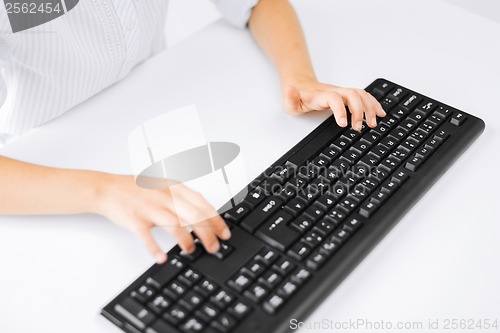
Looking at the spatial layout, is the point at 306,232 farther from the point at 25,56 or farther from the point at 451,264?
the point at 25,56

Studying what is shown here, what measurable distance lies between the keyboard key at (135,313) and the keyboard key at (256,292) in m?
0.07

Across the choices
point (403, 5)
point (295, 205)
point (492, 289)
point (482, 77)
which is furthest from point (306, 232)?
point (403, 5)

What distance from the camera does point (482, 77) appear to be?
0.71m

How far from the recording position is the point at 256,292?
45 cm

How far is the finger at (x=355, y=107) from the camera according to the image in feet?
1.98

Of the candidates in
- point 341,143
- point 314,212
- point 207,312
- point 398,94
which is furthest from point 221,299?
point 398,94

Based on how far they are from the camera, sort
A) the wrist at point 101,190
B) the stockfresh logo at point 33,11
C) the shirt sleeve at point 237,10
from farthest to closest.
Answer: the shirt sleeve at point 237,10 < the stockfresh logo at point 33,11 < the wrist at point 101,190

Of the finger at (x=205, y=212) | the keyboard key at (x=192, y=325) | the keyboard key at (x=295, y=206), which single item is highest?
the keyboard key at (x=295, y=206)

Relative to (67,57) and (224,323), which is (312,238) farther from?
(67,57)

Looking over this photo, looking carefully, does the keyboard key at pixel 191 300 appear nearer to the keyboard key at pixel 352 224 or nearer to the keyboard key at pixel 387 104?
the keyboard key at pixel 352 224

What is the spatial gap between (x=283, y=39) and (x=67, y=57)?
255mm

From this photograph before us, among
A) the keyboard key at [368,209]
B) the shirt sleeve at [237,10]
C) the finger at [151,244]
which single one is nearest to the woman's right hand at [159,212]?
the finger at [151,244]

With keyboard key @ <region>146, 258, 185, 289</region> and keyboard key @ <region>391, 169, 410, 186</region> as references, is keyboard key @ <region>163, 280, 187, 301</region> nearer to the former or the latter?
keyboard key @ <region>146, 258, 185, 289</region>

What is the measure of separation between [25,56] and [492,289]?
523mm
